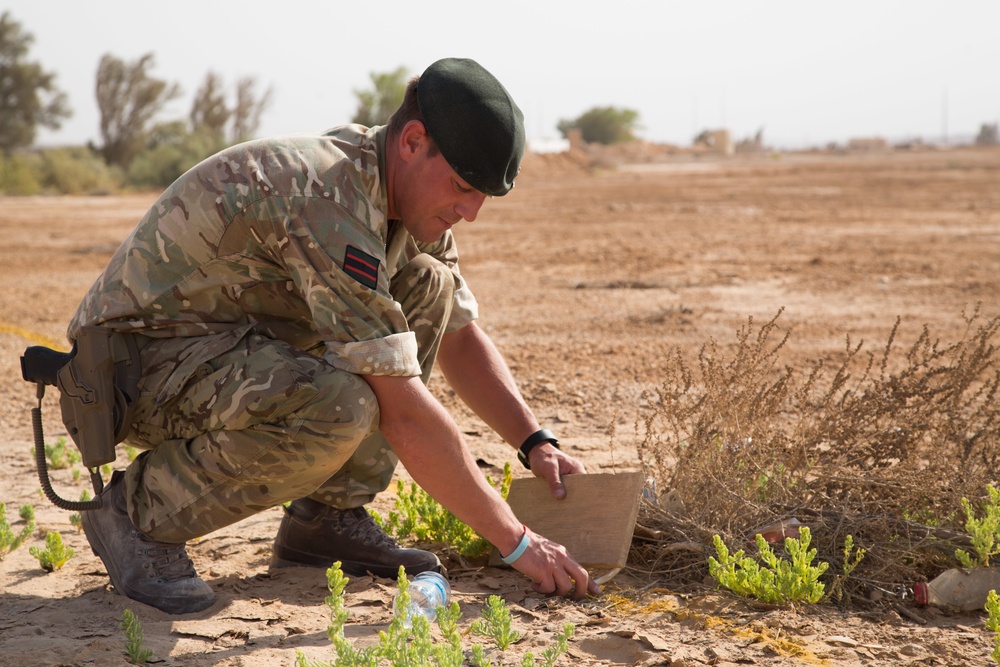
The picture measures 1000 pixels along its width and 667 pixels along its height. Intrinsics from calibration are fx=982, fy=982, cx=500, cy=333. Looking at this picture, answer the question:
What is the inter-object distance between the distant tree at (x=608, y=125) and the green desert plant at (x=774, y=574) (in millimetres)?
64434

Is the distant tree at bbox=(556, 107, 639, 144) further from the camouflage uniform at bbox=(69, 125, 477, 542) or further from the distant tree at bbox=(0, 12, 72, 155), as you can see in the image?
the camouflage uniform at bbox=(69, 125, 477, 542)

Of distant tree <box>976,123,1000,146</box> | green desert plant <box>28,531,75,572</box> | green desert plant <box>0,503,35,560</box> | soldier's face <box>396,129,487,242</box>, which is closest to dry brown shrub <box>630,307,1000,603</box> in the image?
soldier's face <box>396,129,487,242</box>

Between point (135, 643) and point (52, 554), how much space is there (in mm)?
812

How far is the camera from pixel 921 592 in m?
2.83

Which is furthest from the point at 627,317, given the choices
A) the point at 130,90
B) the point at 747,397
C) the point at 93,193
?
the point at 130,90

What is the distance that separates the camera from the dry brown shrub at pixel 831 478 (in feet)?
9.81

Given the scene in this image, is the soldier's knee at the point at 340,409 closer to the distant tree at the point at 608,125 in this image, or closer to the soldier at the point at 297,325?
the soldier at the point at 297,325

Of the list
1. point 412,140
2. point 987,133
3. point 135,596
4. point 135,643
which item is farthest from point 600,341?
point 987,133

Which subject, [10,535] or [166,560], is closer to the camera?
[166,560]

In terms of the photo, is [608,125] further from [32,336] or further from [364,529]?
[364,529]

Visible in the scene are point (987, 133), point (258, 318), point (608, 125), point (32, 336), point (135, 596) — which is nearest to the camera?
point (135, 596)

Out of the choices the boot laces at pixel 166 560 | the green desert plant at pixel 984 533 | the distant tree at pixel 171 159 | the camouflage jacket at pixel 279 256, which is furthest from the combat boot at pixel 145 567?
the distant tree at pixel 171 159

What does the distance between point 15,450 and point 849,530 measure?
344 centimetres

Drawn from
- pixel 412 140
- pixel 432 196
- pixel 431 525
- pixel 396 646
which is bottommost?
pixel 431 525
